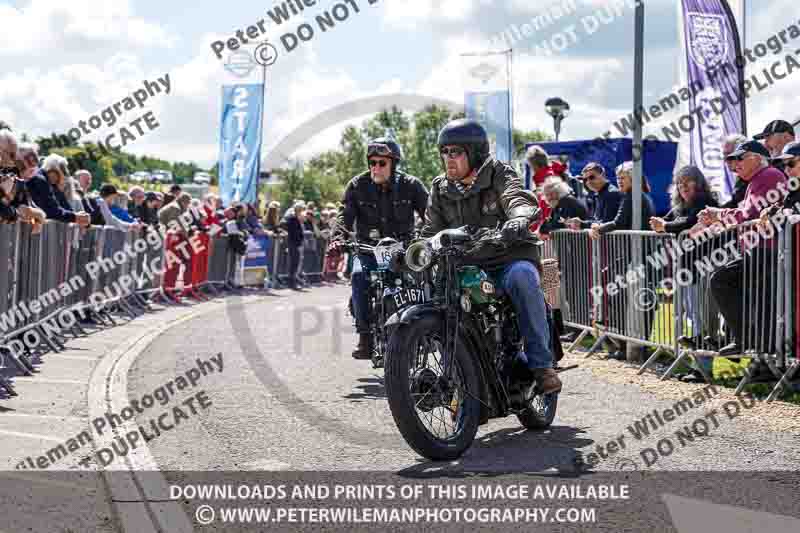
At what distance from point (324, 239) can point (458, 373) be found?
2383 centimetres

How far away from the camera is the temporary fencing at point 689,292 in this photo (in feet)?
26.1

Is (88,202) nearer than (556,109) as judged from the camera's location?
Yes

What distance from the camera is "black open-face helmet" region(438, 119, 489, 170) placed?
6574mm

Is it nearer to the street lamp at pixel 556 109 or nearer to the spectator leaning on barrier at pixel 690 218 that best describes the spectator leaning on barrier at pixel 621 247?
the spectator leaning on barrier at pixel 690 218

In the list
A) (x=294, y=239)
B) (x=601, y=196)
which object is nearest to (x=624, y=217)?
(x=601, y=196)

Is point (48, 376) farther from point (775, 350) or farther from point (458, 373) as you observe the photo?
point (775, 350)

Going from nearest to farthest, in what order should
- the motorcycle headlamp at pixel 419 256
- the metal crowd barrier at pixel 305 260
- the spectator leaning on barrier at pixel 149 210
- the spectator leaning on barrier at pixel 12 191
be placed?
the motorcycle headlamp at pixel 419 256 < the spectator leaning on barrier at pixel 12 191 < the spectator leaning on barrier at pixel 149 210 < the metal crowd barrier at pixel 305 260

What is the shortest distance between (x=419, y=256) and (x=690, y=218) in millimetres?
4322

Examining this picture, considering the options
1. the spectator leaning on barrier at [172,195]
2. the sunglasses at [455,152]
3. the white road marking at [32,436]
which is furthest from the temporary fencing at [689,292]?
the spectator leaning on barrier at [172,195]

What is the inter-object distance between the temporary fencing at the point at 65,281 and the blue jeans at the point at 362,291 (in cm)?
285

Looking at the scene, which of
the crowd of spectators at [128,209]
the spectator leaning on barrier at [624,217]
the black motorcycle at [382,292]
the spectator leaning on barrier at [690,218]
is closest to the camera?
the black motorcycle at [382,292]

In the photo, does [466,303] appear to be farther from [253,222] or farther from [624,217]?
[253,222]

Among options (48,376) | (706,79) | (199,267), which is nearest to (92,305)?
(48,376)

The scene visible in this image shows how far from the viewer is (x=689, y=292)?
9320mm
